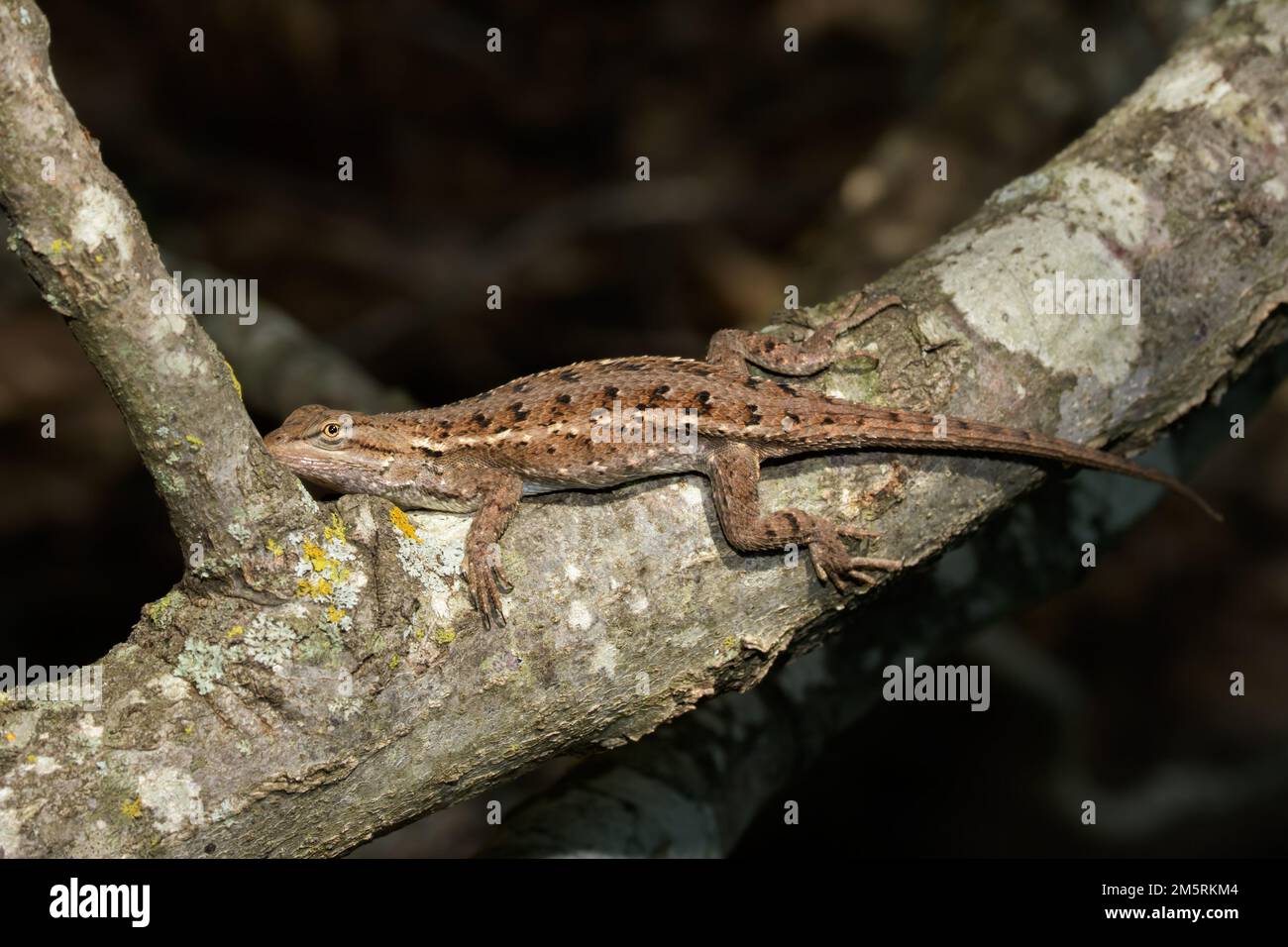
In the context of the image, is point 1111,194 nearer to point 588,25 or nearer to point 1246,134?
point 1246,134

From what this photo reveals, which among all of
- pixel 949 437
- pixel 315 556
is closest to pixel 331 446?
pixel 315 556

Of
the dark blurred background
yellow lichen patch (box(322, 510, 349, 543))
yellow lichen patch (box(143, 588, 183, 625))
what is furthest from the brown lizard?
the dark blurred background

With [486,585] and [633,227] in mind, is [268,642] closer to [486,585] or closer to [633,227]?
[486,585]

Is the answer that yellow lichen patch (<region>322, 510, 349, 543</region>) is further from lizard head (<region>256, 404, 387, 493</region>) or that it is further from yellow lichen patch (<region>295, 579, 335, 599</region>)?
lizard head (<region>256, 404, 387, 493</region>)

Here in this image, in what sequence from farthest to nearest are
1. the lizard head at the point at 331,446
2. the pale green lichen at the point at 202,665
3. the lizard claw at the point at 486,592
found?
the lizard head at the point at 331,446
the lizard claw at the point at 486,592
the pale green lichen at the point at 202,665

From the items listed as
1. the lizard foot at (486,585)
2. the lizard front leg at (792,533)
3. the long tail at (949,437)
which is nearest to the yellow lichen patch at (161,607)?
the lizard foot at (486,585)

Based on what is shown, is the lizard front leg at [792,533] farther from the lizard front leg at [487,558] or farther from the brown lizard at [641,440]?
the lizard front leg at [487,558]
